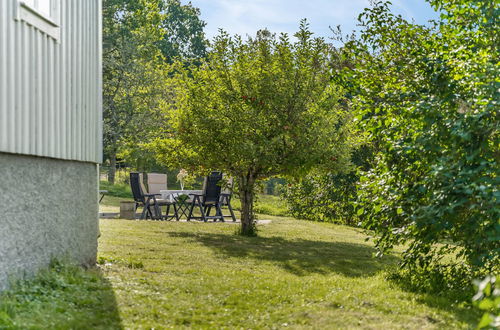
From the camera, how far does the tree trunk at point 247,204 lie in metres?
11.6

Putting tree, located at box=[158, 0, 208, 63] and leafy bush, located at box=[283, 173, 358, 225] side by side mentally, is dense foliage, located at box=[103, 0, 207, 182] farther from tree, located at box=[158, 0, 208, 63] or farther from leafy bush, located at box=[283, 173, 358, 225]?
tree, located at box=[158, 0, 208, 63]

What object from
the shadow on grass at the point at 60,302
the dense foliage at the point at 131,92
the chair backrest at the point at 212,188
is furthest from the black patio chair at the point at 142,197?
the dense foliage at the point at 131,92

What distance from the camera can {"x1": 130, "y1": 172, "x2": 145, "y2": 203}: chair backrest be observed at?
14.2 m

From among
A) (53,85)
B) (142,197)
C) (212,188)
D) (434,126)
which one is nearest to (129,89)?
(142,197)

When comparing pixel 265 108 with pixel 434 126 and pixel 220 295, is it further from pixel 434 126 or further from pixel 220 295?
pixel 220 295

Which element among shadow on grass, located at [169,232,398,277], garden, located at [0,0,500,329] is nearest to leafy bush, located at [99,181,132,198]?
garden, located at [0,0,500,329]

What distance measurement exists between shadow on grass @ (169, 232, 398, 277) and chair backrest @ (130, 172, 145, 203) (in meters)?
3.23

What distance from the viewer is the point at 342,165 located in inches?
438

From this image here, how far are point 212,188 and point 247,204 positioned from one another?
240cm

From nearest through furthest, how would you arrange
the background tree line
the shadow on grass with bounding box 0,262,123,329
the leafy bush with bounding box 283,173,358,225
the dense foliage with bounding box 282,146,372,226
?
the shadow on grass with bounding box 0,262,123,329, the background tree line, the dense foliage with bounding box 282,146,372,226, the leafy bush with bounding box 283,173,358,225

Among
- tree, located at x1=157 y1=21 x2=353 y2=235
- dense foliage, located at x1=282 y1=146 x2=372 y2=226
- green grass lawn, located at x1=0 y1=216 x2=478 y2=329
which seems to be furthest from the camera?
dense foliage, located at x1=282 y1=146 x2=372 y2=226

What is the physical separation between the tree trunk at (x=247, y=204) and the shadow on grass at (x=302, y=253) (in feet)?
1.26

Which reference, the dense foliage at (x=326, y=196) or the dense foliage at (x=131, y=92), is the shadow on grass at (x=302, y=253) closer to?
the dense foliage at (x=326, y=196)

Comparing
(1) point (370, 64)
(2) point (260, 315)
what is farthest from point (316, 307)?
(1) point (370, 64)
